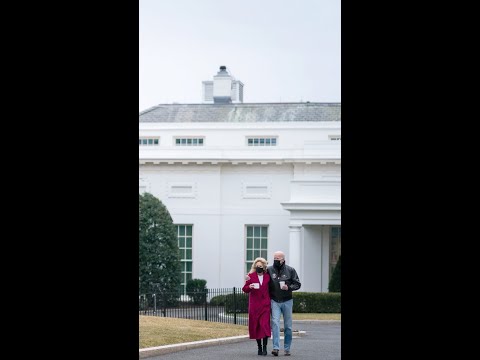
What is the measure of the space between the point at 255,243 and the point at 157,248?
460 centimetres

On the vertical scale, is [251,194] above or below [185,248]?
above

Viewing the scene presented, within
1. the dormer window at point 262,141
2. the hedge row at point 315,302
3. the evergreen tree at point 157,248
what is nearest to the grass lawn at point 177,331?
the hedge row at point 315,302

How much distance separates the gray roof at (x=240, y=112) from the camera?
136 ft

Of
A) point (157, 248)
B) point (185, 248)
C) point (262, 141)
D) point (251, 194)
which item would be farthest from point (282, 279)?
point (262, 141)

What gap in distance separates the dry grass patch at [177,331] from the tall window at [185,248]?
55.4 ft

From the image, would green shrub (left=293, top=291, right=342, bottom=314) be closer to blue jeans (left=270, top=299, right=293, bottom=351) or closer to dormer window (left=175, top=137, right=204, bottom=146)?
dormer window (left=175, top=137, right=204, bottom=146)

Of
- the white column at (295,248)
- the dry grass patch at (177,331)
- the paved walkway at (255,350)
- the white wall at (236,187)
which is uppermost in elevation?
the white wall at (236,187)

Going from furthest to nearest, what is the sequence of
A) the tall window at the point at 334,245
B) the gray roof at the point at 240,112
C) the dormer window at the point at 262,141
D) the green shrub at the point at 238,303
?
the gray roof at the point at 240,112 < the dormer window at the point at 262,141 < the tall window at the point at 334,245 < the green shrub at the point at 238,303

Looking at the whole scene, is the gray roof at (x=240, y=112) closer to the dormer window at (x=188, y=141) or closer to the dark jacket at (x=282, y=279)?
the dormer window at (x=188, y=141)

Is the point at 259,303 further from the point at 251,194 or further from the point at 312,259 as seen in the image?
the point at 251,194

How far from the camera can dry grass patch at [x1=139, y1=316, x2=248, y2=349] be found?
16708 millimetres

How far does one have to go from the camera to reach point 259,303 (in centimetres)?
1526
